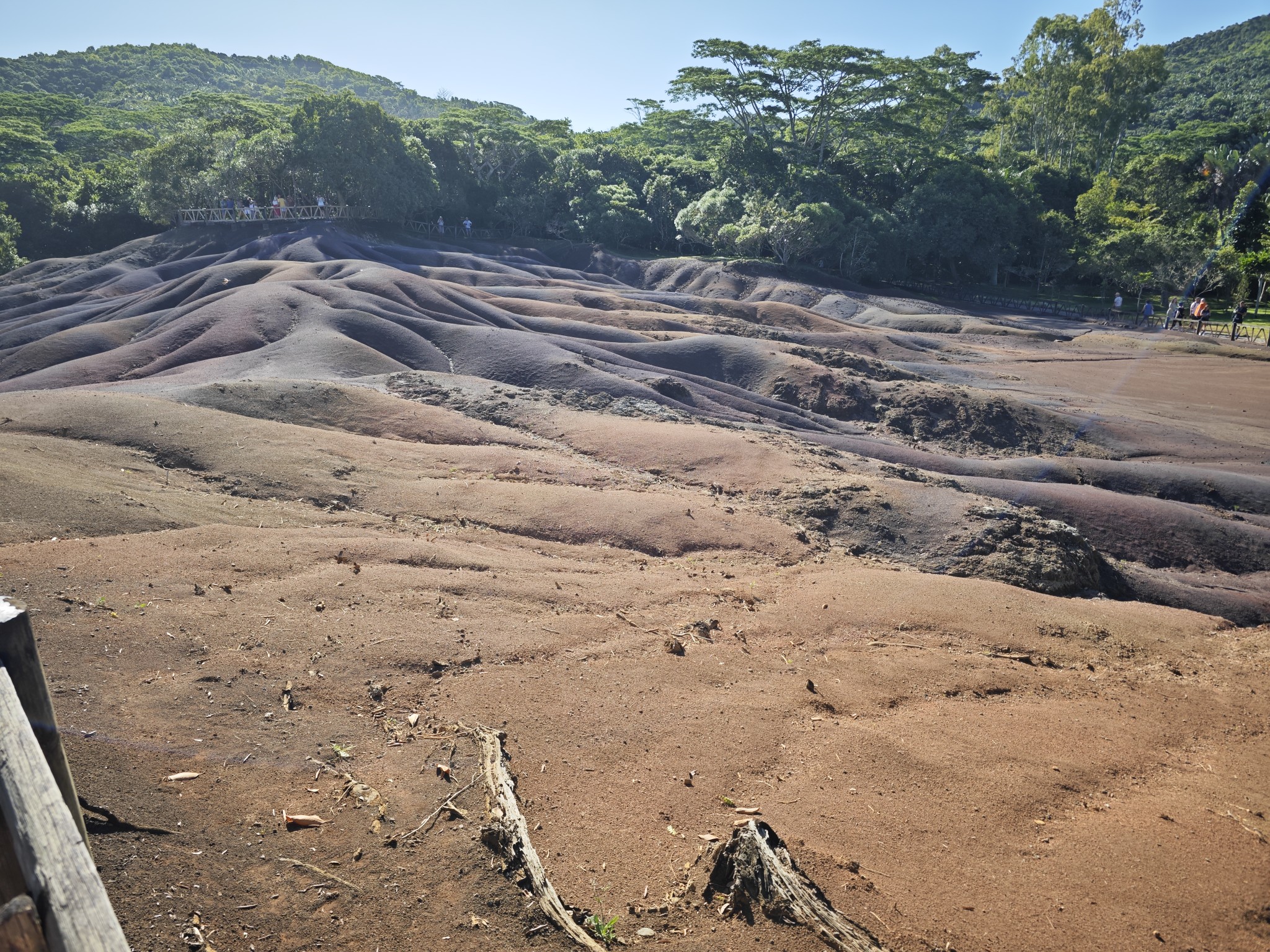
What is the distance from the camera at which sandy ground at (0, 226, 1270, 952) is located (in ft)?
14.6

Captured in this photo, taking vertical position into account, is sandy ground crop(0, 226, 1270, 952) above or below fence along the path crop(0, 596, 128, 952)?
below

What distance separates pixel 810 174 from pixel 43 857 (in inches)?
2227

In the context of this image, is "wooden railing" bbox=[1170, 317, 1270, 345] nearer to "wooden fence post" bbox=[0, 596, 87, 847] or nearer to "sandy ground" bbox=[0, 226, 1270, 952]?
"sandy ground" bbox=[0, 226, 1270, 952]

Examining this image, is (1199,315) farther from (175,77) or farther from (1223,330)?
(175,77)

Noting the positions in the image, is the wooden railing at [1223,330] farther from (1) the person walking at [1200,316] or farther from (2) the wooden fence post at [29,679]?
(2) the wooden fence post at [29,679]

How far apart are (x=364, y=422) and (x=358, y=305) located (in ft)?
36.0

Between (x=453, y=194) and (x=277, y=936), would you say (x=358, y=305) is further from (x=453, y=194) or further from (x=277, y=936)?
(x=453, y=194)

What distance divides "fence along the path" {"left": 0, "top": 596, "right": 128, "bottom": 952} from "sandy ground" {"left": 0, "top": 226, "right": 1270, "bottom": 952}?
2536 mm

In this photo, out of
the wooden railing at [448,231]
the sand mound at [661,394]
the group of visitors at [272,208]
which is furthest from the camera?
the wooden railing at [448,231]

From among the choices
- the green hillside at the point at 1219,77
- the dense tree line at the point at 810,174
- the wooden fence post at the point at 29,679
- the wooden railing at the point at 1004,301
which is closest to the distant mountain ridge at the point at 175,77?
the dense tree line at the point at 810,174

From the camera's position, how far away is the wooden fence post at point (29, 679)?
1.93 metres

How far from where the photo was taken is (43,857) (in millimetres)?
1542

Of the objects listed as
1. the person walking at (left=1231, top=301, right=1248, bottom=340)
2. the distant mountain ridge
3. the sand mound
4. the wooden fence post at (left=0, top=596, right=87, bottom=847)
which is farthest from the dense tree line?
the wooden fence post at (left=0, top=596, right=87, bottom=847)

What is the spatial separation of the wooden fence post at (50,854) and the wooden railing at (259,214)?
5079 centimetres
